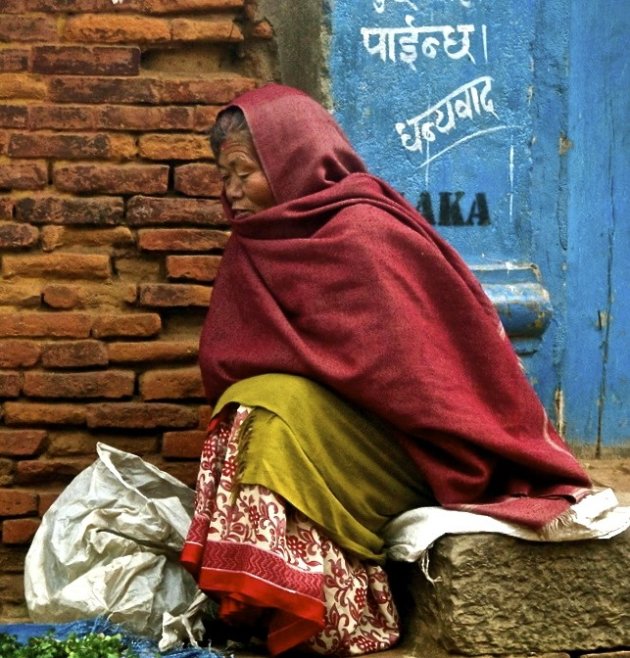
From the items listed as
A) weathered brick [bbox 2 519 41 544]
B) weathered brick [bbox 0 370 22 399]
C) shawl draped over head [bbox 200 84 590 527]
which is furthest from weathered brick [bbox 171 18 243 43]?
weathered brick [bbox 2 519 41 544]

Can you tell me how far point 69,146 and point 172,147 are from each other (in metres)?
0.32

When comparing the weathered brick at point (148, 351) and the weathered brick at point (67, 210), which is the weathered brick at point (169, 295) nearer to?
the weathered brick at point (148, 351)

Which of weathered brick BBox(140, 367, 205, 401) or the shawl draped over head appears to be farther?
weathered brick BBox(140, 367, 205, 401)

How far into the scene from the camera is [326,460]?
3512mm

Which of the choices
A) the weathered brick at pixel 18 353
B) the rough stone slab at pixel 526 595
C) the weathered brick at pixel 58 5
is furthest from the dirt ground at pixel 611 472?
the weathered brick at pixel 58 5

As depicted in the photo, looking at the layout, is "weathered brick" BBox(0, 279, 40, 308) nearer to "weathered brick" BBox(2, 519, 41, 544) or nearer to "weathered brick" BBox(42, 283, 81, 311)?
"weathered brick" BBox(42, 283, 81, 311)

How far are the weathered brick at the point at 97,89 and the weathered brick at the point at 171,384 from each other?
874mm

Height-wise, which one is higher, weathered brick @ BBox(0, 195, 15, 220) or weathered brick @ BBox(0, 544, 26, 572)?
weathered brick @ BBox(0, 195, 15, 220)

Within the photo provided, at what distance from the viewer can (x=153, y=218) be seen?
14.3ft

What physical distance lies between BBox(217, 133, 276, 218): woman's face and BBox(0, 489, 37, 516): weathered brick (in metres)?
1.14

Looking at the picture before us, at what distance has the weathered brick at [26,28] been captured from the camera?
432cm

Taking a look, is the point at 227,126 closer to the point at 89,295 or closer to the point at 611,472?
the point at 89,295

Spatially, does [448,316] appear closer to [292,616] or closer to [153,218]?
[292,616]

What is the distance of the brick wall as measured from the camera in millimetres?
4301
